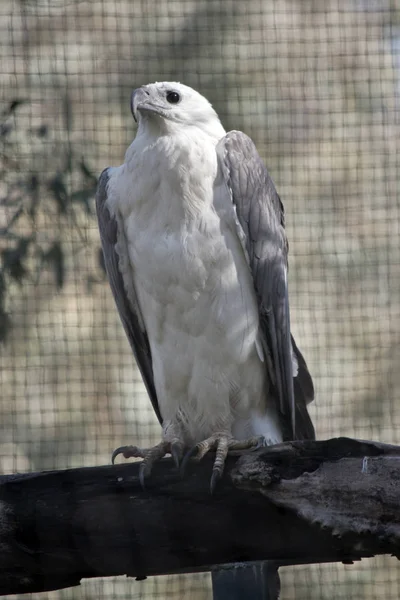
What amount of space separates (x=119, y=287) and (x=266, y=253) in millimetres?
502

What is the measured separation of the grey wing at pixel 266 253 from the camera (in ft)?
9.64

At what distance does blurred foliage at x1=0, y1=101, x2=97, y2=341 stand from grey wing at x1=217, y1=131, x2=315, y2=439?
1420 millimetres

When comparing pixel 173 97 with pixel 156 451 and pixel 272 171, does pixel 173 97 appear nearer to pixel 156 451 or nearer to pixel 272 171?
pixel 156 451

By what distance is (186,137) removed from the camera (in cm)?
301

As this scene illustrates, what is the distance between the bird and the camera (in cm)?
287

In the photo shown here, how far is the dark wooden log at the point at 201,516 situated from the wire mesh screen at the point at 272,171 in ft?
7.53

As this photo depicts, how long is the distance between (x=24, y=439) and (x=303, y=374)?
2.54 m

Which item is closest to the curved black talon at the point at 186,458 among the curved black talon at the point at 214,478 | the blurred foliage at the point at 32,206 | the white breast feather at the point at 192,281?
the curved black talon at the point at 214,478

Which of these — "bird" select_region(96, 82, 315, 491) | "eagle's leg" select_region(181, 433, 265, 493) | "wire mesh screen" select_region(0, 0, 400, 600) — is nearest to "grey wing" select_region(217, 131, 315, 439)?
"bird" select_region(96, 82, 315, 491)

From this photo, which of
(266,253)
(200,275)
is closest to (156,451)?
(200,275)

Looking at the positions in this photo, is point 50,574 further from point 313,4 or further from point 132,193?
point 313,4

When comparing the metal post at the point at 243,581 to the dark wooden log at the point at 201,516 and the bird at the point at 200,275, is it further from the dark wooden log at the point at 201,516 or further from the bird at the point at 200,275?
the bird at the point at 200,275

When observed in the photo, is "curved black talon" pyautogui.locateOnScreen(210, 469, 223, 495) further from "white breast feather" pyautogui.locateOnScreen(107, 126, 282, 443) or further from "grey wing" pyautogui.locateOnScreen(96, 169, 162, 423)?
"grey wing" pyautogui.locateOnScreen(96, 169, 162, 423)

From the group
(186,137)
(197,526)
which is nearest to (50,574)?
A: (197,526)
